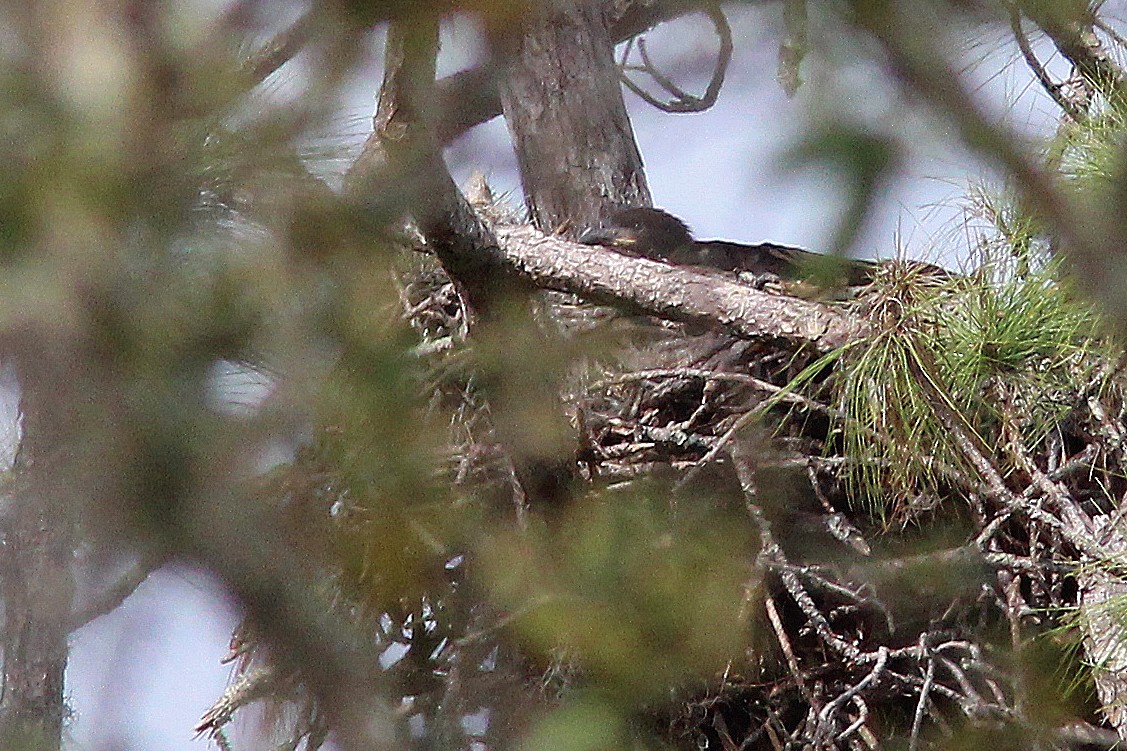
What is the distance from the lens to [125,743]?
880 mm

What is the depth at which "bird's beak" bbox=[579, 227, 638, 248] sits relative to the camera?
3473mm

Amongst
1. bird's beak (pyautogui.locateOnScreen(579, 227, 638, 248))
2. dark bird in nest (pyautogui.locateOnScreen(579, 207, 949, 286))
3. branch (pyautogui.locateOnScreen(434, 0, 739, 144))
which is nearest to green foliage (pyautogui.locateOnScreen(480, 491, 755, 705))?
branch (pyautogui.locateOnScreen(434, 0, 739, 144))

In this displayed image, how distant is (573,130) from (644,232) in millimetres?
315

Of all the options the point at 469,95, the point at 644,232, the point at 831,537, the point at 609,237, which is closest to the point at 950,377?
the point at 831,537

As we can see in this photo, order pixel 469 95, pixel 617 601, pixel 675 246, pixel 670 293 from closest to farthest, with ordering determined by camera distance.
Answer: pixel 469 95, pixel 617 601, pixel 670 293, pixel 675 246

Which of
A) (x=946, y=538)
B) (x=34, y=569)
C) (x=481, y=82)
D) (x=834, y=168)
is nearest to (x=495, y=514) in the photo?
(x=946, y=538)

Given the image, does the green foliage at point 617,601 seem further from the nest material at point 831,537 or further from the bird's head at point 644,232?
the bird's head at point 644,232

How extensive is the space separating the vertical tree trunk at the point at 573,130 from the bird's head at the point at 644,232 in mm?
92

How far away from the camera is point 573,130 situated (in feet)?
12.0

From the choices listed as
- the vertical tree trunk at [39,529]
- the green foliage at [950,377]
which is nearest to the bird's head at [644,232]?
the green foliage at [950,377]

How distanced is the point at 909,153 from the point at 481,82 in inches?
15.5

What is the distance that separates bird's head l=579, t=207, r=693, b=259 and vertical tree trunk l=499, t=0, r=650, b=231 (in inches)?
3.6

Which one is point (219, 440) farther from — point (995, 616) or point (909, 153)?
point (995, 616)

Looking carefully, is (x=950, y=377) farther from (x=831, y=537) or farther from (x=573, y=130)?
(x=573, y=130)
